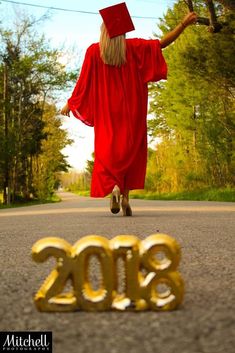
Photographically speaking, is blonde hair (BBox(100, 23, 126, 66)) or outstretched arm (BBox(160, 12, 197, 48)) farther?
blonde hair (BBox(100, 23, 126, 66))

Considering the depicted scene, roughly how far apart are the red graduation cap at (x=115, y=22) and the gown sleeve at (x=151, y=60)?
0.29 m

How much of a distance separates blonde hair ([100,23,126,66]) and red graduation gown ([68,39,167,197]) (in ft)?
0.35

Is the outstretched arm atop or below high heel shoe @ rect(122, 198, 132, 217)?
atop

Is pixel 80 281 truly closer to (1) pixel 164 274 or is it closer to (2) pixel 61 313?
(2) pixel 61 313

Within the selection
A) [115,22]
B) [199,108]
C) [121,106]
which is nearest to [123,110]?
[121,106]

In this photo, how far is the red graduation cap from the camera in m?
6.18

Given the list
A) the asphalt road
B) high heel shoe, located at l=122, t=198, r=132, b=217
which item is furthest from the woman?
the asphalt road

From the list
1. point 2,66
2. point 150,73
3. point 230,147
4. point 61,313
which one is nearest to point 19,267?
point 61,313

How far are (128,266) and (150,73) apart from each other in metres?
5.10

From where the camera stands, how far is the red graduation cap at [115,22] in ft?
20.3

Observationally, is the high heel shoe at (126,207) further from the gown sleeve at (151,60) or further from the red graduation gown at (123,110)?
the gown sleeve at (151,60)

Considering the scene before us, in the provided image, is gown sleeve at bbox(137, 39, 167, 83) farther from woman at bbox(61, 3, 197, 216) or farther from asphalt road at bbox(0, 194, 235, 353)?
asphalt road at bbox(0, 194, 235, 353)

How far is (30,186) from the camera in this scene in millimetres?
26781

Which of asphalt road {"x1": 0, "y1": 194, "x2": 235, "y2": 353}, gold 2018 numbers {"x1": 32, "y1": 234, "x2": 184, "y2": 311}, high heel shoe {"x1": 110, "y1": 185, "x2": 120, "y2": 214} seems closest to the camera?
asphalt road {"x1": 0, "y1": 194, "x2": 235, "y2": 353}
